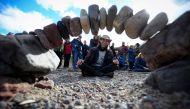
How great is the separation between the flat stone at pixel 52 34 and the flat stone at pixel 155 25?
6.02ft

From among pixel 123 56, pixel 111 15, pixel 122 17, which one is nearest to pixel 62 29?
pixel 111 15

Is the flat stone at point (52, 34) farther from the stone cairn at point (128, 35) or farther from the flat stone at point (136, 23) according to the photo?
the flat stone at point (136, 23)

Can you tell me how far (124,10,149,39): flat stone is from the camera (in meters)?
5.19

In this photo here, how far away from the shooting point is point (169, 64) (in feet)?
14.5

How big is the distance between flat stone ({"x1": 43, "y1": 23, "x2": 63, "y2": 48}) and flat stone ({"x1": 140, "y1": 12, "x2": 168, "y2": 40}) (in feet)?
6.02

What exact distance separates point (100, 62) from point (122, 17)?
4563 mm

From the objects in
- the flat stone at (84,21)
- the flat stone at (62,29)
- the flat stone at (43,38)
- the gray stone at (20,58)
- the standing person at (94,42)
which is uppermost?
the standing person at (94,42)

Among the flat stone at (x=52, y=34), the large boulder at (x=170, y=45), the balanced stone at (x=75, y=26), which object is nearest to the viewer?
Result: the large boulder at (x=170, y=45)

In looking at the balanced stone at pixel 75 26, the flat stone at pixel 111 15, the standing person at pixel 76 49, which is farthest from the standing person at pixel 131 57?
the balanced stone at pixel 75 26

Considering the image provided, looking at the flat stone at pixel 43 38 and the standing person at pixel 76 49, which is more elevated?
the standing person at pixel 76 49

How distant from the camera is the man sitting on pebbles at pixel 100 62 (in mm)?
9594

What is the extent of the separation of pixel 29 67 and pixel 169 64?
97.9 inches

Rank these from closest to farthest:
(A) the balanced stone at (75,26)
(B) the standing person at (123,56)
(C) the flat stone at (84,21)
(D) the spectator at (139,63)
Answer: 1. (A) the balanced stone at (75,26)
2. (C) the flat stone at (84,21)
3. (D) the spectator at (139,63)
4. (B) the standing person at (123,56)

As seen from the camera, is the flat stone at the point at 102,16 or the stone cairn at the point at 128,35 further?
the flat stone at the point at 102,16
